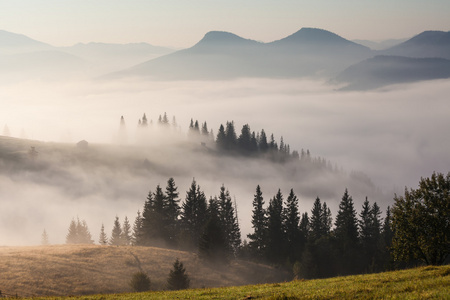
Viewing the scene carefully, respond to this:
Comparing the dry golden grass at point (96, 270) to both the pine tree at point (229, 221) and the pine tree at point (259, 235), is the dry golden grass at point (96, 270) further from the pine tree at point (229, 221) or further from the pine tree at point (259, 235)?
the pine tree at point (229, 221)

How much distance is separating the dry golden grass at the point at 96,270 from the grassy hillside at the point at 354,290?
30540 millimetres

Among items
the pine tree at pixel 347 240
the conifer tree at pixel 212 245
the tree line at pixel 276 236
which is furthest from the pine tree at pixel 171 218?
the pine tree at pixel 347 240

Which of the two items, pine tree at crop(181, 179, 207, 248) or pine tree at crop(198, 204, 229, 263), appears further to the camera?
pine tree at crop(181, 179, 207, 248)

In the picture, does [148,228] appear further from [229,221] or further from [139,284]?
[139,284]

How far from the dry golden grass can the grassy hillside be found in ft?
100

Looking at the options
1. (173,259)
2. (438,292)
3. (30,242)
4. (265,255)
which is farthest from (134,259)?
(30,242)

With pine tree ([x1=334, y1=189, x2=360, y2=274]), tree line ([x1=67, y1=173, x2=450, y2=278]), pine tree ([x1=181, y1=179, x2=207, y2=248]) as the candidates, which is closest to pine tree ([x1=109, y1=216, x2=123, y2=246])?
tree line ([x1=67, y1=173, x2=450, y2=278])

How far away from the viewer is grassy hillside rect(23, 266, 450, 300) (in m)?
24.8

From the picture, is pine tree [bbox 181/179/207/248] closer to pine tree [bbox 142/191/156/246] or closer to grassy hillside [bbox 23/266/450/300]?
pine tree [bbox 142/191/156/246]

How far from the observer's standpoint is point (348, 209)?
9819 cm

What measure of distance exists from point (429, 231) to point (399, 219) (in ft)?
10.7

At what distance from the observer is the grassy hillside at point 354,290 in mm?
24844

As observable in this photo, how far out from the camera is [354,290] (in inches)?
1046

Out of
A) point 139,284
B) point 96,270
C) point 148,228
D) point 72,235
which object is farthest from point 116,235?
point 139,284
